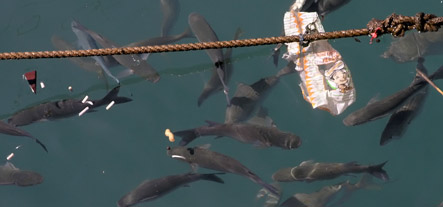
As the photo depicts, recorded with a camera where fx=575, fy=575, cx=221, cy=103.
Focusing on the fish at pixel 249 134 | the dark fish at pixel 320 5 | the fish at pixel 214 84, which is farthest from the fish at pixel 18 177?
the dark fish at pixel 320 5

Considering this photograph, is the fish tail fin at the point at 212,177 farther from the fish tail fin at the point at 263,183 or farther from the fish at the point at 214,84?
the fish at the point at 214,84

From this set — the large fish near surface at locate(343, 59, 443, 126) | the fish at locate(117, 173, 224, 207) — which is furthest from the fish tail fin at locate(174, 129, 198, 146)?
the large fish near surface at locate(343, 59, 443, 126)

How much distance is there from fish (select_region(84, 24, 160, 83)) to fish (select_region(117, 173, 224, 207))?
1.22 meters

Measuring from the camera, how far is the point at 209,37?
691cm

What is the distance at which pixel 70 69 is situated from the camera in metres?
7.42

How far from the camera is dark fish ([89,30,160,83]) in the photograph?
22.5 feet

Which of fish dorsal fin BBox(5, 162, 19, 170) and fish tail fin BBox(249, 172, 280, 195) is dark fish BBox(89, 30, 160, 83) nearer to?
fish tail fin BBox(249, 172, 280, 195)

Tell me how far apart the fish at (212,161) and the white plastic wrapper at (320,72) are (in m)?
1.07

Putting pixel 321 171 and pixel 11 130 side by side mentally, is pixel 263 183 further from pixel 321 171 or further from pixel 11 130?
pixel 11 130

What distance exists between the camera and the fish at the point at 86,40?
22.5ft

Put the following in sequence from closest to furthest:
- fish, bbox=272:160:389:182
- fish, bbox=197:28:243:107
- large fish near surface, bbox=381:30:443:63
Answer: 1. fish, bbox=272:160:389:182
2. fish, bbox=197:28:243:107
3. large fish near surface, bbox=381:30:443:63

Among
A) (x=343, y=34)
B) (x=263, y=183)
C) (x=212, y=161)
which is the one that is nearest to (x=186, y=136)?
(x=212, y=161)

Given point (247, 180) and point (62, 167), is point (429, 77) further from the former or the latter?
point (62, 167)

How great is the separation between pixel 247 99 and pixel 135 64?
140cm
